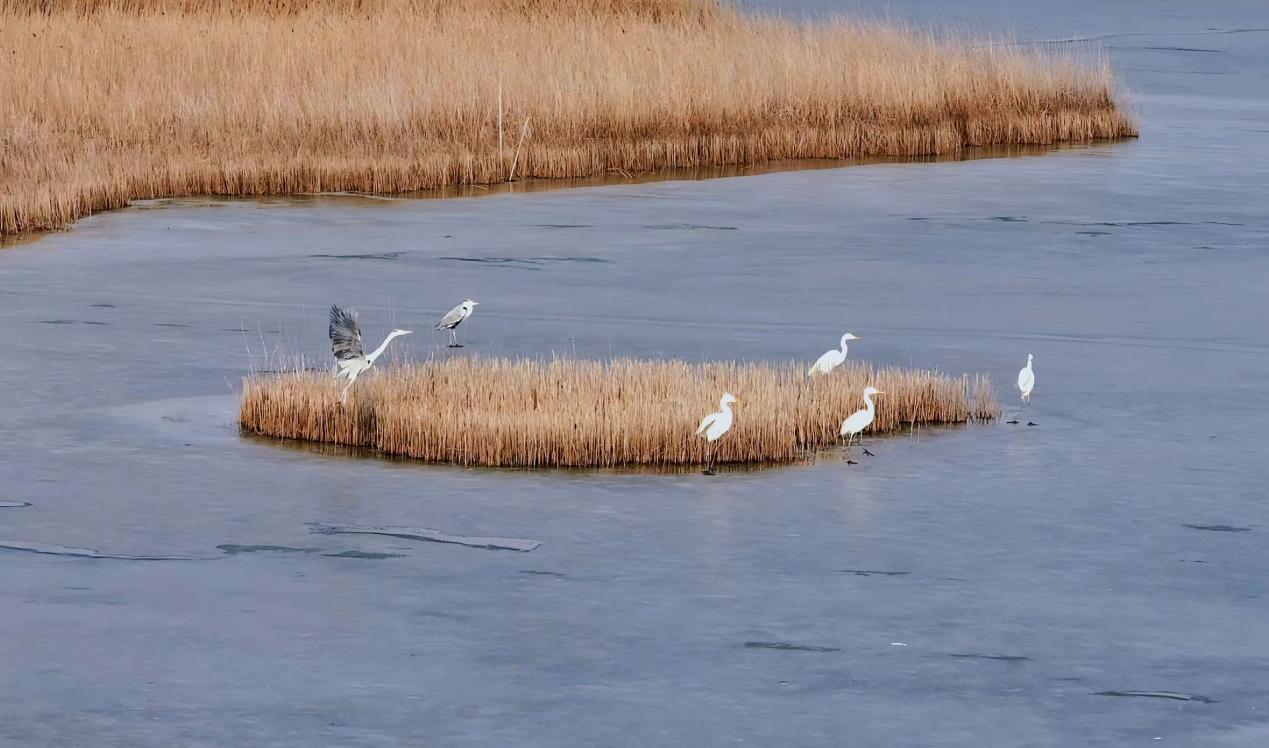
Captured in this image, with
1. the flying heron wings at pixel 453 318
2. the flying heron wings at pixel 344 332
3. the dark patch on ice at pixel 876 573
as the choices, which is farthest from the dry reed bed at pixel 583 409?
the dark patch on ice at pixel 876 573

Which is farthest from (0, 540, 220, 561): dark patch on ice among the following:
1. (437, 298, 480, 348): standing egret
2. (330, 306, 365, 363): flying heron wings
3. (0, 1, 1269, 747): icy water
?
(437, 298, 480, 348): standing egret

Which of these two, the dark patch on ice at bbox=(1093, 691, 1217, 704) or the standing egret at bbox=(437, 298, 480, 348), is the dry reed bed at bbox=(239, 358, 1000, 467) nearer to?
the standing egret at bbox=(437, 298, 480, 348)

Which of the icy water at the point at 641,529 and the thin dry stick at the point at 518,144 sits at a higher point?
the thin dry stick at the point at 518,144

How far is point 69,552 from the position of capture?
8492 millimetres

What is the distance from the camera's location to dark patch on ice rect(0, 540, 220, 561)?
8422 millimetres

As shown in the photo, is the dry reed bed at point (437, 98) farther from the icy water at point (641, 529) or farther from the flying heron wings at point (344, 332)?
the flying heron wings at point (344, 332)

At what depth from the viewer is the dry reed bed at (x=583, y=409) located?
10.3 meters

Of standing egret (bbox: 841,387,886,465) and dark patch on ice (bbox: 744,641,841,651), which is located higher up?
standing egret (bbox: 841,387,886,465)

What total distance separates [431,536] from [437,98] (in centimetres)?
1587

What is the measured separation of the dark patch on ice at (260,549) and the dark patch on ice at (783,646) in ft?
6.79

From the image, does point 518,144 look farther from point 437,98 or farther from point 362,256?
point 362,256

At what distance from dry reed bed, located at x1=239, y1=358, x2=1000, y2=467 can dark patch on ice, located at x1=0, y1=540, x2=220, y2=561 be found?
6.88 feet

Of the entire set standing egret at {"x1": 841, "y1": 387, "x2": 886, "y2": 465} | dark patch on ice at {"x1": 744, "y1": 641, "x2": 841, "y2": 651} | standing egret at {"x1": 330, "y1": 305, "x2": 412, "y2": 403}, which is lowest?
dark patch on ice at {"x1": 744, "y1": 641, "x2": 841, "y2": 651}

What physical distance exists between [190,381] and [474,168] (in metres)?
11.0
